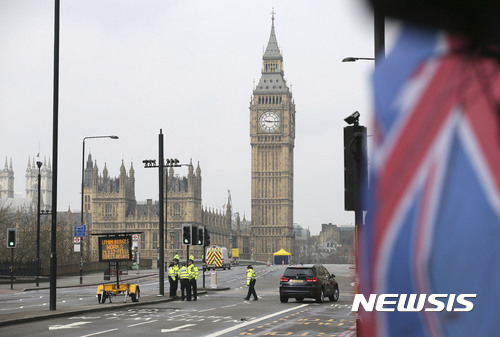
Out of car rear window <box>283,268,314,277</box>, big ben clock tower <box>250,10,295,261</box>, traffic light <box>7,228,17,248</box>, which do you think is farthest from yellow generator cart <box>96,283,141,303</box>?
big ben clock tower <box>250,10,295,261</box>

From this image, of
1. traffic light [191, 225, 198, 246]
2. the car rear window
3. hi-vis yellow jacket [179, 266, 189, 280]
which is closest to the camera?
the car rear window

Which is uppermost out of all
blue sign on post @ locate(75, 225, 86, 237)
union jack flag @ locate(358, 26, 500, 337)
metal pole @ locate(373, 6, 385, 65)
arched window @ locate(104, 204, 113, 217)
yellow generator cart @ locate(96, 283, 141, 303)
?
arched window @ locate(104, 204, 113, 217)

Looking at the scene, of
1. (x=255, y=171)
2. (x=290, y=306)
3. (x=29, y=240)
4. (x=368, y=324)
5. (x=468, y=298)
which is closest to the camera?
(x=468, y=298)

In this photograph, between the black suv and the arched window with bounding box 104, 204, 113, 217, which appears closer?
the black suv

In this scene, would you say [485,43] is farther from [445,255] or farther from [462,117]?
[445,255]

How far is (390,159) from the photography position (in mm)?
2553

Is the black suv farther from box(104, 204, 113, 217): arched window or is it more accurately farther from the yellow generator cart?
box(104, 204, 113, 217): arched window

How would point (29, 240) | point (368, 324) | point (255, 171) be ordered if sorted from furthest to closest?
1. point (255, 171)
2. point (29, 240)
3. point (368, 324)

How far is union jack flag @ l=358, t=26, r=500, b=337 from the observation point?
95.3 inches

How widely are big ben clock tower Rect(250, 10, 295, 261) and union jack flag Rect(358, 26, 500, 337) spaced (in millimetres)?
178203

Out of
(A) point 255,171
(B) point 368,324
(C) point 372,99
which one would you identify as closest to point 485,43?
(C) point 372,99

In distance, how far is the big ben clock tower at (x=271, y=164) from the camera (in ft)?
595

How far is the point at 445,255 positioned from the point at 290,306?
90.0 feet

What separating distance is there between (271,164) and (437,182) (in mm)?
180308
